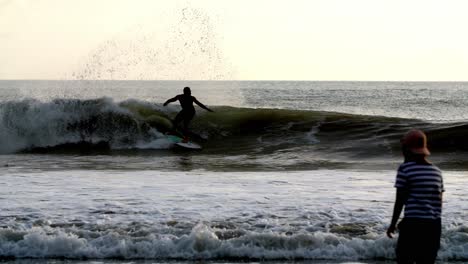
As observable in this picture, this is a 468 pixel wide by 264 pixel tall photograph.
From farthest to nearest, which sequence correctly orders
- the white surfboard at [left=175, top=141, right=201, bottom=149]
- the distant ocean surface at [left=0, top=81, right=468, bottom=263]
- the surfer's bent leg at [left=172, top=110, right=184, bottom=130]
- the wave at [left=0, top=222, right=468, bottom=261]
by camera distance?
1. the white surfboard at [left=175, top=141, right=201, bottom=149]
2. the surfer's bent leg at [left=172, top=110, right=184, bottom=130]
3. the distant ocean surface at [left=0, top=81, right=468, bottom=263]
4. the wave at [left=0, top=222, right=468, bottom=261]

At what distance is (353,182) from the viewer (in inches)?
531

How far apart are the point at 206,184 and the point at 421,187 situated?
25.1ft

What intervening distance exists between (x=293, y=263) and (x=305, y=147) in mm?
13055

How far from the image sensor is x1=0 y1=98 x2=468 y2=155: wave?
71.5 feet

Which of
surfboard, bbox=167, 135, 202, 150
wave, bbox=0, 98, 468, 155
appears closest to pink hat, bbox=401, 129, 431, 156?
wave, bbox=0, 98, 468, 155

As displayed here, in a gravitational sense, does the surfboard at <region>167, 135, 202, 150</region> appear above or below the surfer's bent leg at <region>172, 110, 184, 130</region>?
below

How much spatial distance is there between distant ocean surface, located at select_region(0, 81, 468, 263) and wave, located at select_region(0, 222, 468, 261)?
0.05 feet

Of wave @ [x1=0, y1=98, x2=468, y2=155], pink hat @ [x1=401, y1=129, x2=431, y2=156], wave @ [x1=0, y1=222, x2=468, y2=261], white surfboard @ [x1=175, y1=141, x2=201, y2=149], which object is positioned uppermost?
pink hat @ [x1=401, y1=129, x2=431, y2=156]

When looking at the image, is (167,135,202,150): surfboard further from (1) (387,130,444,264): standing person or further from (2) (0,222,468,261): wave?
(1) (387,130,444,264): standing person

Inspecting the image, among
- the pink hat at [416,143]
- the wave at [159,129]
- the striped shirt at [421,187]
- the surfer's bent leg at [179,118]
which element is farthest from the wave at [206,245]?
the surfer's bent leg at [179,118]

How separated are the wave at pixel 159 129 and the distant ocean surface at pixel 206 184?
5cm

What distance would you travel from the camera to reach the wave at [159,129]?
71.5 feet

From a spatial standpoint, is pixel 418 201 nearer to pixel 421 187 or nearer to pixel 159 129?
pixel 421 187

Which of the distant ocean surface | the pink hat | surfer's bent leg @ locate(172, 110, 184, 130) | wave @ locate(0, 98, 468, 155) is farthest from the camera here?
wave @ locate(0, 98, 468, 155)
